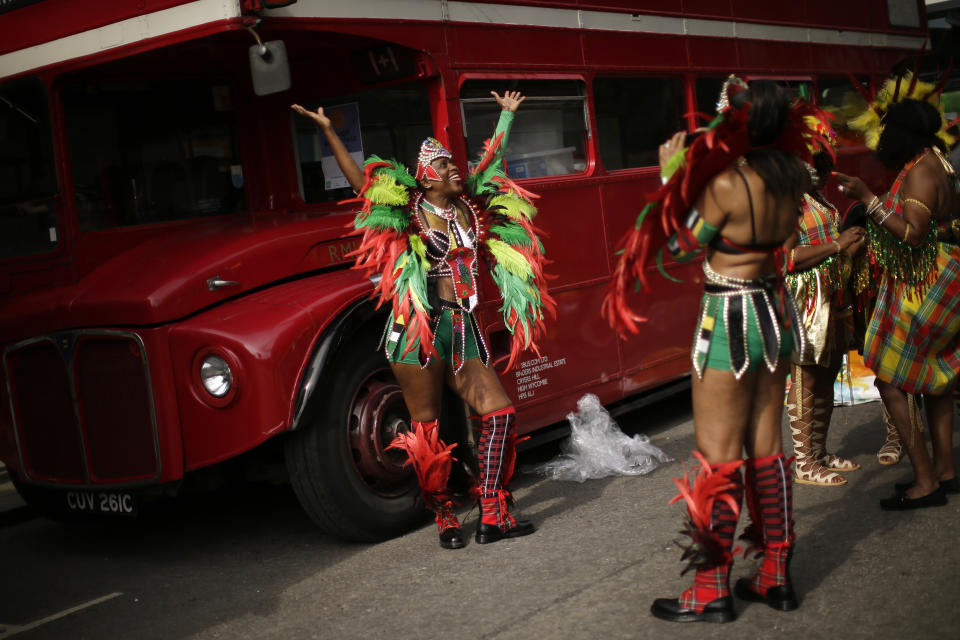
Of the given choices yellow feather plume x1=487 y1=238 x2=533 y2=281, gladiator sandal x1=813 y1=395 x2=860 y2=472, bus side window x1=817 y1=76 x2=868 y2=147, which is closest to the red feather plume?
yellow feather plume x1=487 y1=238 x2=533 y2=281

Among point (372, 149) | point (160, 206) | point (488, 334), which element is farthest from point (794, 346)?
point (160, 206)

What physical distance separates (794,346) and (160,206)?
3.23 meters

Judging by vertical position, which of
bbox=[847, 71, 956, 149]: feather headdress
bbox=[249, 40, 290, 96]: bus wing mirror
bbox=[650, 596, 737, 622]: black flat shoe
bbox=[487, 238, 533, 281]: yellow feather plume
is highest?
bbox=[249, 40, 290, 96]: bus wing mirror

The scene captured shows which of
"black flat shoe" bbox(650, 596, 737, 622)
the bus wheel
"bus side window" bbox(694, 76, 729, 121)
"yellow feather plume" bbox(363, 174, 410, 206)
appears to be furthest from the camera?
"bus side window" bbox(694, 76, 729, 121)

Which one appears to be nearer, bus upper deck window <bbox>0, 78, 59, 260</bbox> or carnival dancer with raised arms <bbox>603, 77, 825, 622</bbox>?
carnival dancer with raised arms <bbox>603, 77, 825, 622</bbox>

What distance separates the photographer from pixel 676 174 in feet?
12.0

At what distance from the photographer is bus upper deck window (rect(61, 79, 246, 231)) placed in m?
5.31

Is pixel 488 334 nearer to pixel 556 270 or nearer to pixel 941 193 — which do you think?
pixel 556 270

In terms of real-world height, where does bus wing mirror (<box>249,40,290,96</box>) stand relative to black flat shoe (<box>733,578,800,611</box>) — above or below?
above

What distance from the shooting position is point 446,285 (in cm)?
492

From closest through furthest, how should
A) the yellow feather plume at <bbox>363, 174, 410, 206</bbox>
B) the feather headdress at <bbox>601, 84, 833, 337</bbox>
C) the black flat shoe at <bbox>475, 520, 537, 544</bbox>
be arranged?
the feather headdress at <bbox>601, 84, 833, 337</bbox> → the yellow feather plume at <bbox>363, 174, 410, 206</bbox> → the black flat shoe at <bbox>475, 520, 537, 544</bbox>

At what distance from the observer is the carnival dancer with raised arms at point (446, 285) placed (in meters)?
4.78

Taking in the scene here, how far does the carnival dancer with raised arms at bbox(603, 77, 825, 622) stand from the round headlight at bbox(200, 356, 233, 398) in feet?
5.70

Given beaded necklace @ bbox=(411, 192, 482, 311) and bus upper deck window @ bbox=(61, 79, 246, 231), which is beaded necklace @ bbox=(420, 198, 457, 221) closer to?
A: beaded necklace @ bbox=(411, 192, 482, 311)
